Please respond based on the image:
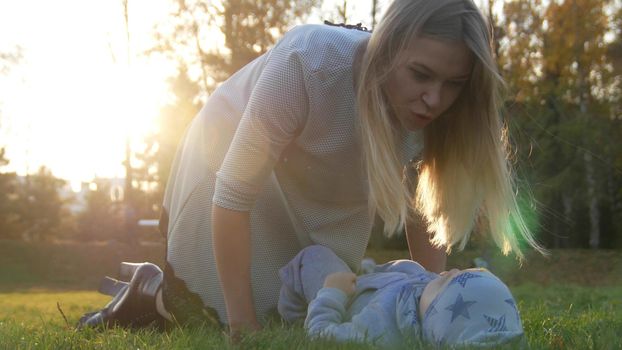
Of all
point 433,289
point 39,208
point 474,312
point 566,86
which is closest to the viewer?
point 474,312

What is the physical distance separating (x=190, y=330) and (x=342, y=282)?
0.70 meters

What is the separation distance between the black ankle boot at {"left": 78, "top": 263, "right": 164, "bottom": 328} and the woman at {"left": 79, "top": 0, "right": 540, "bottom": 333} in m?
0.01

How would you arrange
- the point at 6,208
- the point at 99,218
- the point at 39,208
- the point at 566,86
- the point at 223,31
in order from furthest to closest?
the point at 99,218 → the point at 39,208 → the point at 6,208 → the point at 223,31 → the point at 566,86

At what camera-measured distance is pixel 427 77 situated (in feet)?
9.75

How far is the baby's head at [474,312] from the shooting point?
246 centimetres

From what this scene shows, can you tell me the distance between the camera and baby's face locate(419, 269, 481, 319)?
8.60 feet

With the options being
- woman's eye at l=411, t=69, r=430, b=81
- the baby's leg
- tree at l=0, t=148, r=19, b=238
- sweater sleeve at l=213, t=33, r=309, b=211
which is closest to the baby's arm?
the baby's leg

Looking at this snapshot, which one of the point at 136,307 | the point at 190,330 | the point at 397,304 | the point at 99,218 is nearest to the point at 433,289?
the point at 397,304

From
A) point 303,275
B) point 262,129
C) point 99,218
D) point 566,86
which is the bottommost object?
point 99,218

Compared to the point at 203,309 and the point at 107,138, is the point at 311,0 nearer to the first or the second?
the point at 107,138

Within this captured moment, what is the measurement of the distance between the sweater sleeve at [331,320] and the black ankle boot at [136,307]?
111 cm

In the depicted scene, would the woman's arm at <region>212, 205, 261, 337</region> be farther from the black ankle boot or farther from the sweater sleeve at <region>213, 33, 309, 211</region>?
the black ankle boot

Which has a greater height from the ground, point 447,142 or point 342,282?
point 447,142

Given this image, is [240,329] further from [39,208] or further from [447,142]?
[39,208]
